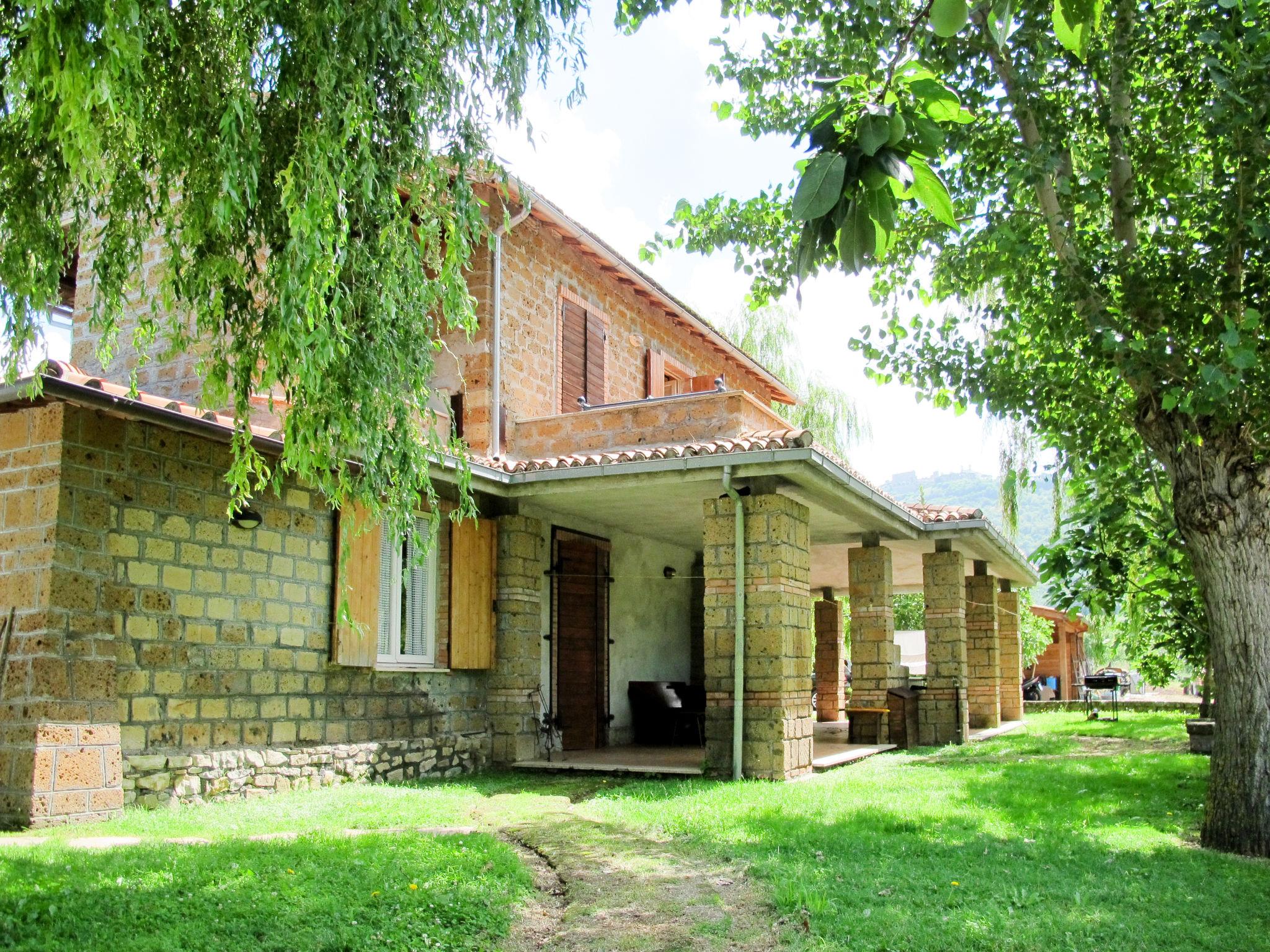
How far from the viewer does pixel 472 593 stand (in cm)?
1057

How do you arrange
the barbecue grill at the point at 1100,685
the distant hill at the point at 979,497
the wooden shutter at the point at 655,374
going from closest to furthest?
the wooden shutter at the point at 655,374 < the barbecue grill at the point at 1100,685 < the distant hill at the point at 979,497

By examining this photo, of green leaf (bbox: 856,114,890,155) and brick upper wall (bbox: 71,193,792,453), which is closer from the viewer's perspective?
green leaf (bbox: 856,114,890,155)

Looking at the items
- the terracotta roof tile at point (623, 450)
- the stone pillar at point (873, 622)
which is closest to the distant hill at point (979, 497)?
the stone pillar at point (873, 622)

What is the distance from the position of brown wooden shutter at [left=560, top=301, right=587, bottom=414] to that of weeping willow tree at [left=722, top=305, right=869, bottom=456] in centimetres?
993

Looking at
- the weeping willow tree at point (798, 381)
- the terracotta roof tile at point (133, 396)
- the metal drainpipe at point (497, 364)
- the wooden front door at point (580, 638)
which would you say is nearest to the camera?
the terracotta roof tile at point (133, 396)

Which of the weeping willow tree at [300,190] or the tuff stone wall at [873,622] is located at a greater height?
the weeping willow tree at [300,190]

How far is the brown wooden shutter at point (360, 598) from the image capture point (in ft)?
29.0

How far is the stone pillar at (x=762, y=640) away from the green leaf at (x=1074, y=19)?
24.6 feet

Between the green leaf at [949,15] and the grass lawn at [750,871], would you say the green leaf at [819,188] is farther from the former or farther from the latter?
the grass lawn at [750,871]

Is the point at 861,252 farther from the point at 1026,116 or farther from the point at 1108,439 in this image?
the point at 1108,439

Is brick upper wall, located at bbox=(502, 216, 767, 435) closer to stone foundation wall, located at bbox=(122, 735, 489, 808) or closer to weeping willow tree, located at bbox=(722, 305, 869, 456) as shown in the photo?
stone foundation wall, located at bbox=(122, 735, 489, 808)

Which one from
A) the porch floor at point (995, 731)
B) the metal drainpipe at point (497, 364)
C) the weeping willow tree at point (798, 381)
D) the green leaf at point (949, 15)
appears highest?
the weeping willow tree at point (798, 381)

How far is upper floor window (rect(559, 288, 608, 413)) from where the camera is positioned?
12766 millimetres

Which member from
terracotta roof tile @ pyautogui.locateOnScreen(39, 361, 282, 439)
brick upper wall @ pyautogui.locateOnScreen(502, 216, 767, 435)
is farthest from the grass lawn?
brick upper wall @ pyautogui.locateOnScreen(502, 216, 767, 435)
